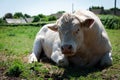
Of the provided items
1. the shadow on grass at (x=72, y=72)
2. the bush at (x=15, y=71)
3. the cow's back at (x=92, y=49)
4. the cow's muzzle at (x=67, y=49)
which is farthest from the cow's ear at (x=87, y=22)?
the bush at (x=15, y=71)

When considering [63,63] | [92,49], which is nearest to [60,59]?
[63,63]

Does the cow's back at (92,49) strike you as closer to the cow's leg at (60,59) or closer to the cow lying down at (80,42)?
the cow lying down at (80,42)

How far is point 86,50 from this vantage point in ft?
26.4

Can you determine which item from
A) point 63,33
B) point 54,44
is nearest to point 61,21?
point 63,33

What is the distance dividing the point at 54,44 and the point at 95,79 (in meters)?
2.38

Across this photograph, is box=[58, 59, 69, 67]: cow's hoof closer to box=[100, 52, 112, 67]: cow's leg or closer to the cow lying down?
the cow lying down

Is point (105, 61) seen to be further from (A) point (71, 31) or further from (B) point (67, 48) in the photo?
(B) point (67, 48)

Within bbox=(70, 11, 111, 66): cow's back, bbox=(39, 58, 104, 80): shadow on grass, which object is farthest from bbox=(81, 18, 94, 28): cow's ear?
bbox=(39, 58, 104, 80): shadow on grass

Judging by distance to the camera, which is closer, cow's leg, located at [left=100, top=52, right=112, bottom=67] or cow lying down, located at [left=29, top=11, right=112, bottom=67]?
cow lying down, located at [left=29, top=11, right=112, bottom=67]

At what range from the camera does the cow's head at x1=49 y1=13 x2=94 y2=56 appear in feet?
22.9

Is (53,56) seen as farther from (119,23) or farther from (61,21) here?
(119,23)

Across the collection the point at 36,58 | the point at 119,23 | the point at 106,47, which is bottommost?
the point at 119,23

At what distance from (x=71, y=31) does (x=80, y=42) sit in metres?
0.51

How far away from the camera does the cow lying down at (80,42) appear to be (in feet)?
23.5
